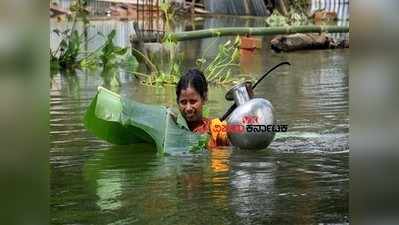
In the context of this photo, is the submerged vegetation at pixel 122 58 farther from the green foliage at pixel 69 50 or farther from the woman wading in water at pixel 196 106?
the woman wading in water at pixel 196 106

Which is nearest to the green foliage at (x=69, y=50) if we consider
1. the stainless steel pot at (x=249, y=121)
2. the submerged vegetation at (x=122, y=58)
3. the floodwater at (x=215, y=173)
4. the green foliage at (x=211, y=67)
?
the submerged vegetation at (x=122, y=58)

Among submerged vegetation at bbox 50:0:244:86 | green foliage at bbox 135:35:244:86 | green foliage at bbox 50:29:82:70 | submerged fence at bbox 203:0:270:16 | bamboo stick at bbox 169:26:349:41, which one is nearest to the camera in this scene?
submerged fence at bbox 203:0:270:16

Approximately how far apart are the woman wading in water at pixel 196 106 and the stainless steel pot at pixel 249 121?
0.10m

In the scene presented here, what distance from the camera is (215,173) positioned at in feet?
9.48

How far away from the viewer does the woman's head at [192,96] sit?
3121 mm

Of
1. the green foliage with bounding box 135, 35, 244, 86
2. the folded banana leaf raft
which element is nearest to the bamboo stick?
the green foliage with bounding box 135, 35, 244, 86

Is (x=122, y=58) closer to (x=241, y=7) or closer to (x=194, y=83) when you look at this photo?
(x=241, y=7)

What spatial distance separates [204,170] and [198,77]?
441 millimetres

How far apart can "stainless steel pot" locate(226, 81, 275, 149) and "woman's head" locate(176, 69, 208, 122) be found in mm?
147

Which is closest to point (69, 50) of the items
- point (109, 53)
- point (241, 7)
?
point (109, 53)

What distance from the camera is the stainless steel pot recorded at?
2795 mm

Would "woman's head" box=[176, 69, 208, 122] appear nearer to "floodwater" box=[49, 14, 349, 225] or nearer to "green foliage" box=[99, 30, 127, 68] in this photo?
"floodwater" box=[49, 14, 349, 225]

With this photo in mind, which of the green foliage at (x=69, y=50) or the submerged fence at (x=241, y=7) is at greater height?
the submerged fence at (x=241, y=7)
